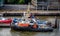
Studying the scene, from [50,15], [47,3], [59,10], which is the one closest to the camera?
[50,15]

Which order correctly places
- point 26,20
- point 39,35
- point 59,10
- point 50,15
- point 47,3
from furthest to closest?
point 47,3
point 59,10
point 50,15
point 26,20
point 39,35

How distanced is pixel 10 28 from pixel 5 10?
9.46 m

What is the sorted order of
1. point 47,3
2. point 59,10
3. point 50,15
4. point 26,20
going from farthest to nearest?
point 47,3 < point 59,10 < point 50,15 < point 26,20

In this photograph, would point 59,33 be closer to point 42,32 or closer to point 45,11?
point 42,32

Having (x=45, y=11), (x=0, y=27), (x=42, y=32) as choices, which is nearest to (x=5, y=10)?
(x=45, y=11)

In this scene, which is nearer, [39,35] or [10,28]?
[39,35]

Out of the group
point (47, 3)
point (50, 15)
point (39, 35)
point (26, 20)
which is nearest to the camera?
point (39, 35)

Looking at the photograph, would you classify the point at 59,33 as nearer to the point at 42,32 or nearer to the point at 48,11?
the point at 42,32

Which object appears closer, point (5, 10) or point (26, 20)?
point (26, 20)

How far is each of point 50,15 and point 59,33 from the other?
28.5 ft

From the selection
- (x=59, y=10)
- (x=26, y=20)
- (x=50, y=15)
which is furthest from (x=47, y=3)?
(x=26, y=20)

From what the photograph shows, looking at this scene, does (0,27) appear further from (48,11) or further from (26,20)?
(48,11)

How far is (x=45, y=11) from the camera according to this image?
29609mm

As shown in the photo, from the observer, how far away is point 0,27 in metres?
21.0
